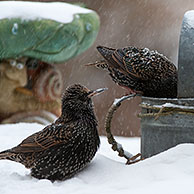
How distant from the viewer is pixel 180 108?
6.12 ft

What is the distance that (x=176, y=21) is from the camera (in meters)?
8.48

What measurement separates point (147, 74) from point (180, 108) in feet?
1.47

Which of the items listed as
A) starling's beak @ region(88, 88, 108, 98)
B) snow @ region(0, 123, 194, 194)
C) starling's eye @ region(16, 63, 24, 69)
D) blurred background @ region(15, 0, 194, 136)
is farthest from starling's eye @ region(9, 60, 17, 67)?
starling's beak @ region(88, 88, 108, 98)

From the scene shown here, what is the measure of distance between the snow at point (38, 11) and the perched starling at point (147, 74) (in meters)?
2.64

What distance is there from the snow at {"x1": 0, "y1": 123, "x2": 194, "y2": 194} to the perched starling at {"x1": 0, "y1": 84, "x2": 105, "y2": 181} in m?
0.06

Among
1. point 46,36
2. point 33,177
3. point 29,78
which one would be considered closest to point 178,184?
point 33,177

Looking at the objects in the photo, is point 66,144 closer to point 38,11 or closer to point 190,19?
point 190,19

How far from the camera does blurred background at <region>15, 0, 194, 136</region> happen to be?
836cm

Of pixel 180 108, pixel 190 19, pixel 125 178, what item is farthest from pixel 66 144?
pixel 190 19

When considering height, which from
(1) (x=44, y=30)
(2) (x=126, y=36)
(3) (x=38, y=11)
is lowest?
(2) (x=126, y=36)

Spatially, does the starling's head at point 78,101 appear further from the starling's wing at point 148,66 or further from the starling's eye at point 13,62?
Result: the starling's eye at point 13,62

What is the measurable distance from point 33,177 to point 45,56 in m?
3.38

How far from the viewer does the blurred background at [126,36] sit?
8359mm

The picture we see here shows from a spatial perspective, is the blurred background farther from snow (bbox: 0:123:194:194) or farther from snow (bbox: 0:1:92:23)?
snow (bbox: 0:123:194:194)
